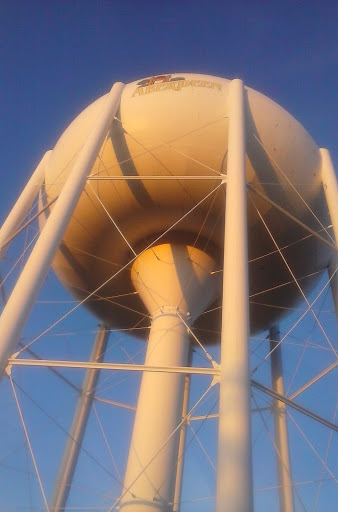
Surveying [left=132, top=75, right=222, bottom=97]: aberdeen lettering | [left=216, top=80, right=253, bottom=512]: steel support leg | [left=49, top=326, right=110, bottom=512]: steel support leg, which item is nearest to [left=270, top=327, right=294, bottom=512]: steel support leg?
[left=49, top=326, right=110, bottom=512]: steel support leg

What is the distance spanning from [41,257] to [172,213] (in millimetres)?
2852

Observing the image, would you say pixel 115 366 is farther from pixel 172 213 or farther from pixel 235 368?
pixel 172 213

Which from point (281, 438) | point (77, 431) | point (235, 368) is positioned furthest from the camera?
point (77, 431)

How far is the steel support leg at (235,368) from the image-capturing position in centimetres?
289

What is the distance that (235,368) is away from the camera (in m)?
3.45

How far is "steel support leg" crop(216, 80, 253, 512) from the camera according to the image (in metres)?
2.89

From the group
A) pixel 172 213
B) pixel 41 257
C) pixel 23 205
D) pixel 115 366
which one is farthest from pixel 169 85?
pixel 115 366

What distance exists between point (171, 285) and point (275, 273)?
1682 millimetres

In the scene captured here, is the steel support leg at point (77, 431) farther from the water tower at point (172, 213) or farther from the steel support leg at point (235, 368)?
the steel support leg at point (235, 368)

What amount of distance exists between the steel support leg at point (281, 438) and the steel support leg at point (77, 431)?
2.92 meters

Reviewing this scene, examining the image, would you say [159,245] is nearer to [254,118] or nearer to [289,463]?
[254,118]

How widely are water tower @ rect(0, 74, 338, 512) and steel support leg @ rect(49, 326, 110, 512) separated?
21 mm

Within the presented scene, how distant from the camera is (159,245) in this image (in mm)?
7301

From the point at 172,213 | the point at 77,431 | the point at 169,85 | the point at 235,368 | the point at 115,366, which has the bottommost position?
the point at 235,368
